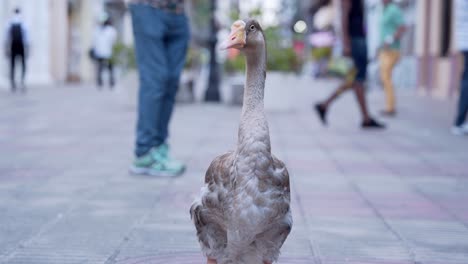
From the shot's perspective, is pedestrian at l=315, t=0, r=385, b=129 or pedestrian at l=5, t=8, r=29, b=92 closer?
pedestrian at l=315, t=0, r=385, b=129

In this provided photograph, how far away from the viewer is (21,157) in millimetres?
6809

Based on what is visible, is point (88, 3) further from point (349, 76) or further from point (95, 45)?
point (349, 76)

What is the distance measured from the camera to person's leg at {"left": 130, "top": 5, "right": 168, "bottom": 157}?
5746 millimetres

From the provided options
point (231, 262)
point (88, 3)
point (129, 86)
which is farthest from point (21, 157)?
point (88, 3)

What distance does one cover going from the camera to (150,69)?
19.0 feet

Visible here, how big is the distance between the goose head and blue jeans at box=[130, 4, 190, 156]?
2938 mm

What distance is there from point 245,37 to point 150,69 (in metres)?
3.04

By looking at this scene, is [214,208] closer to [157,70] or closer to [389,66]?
[157,70]

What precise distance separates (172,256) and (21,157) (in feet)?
11.8

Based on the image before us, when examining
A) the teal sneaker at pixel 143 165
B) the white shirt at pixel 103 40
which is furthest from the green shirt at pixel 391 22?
the white shirt at pixel 103 40

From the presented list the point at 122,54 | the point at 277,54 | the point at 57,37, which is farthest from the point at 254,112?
the point at 57,37

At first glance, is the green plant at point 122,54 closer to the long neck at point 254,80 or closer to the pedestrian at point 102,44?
the pedestrian at point 102,44

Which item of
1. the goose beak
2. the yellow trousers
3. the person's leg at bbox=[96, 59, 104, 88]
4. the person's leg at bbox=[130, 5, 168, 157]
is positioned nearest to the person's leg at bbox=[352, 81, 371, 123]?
the yellow trousers

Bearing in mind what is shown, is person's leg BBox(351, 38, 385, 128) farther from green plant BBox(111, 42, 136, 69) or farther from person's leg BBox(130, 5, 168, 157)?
green plant BBox(111, 42, 136, 69)
